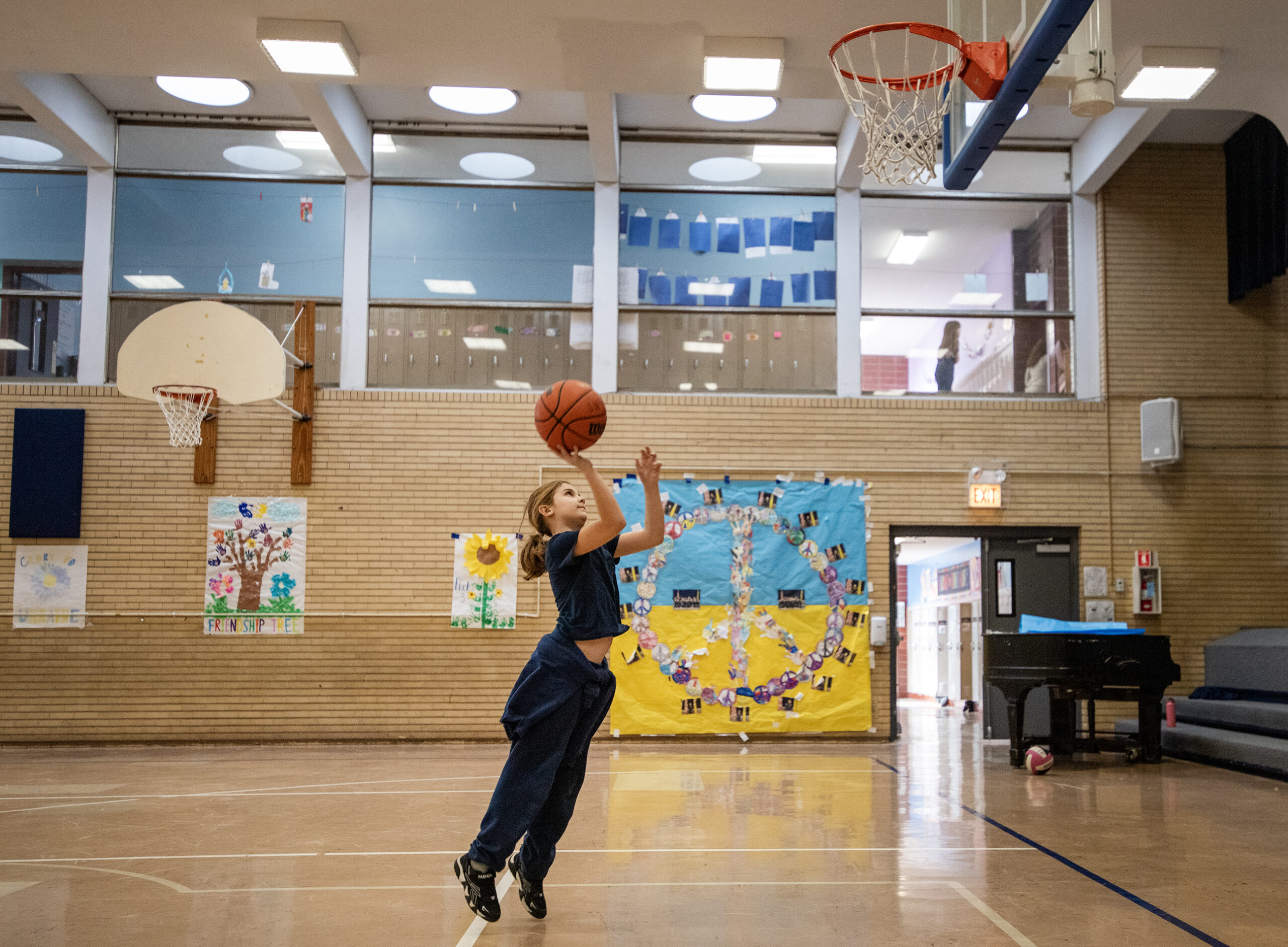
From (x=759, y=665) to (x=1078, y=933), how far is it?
23.0ft

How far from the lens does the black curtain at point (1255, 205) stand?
416 inches

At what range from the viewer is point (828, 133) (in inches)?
458

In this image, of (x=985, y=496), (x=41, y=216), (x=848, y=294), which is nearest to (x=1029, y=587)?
(x=985, y=496)

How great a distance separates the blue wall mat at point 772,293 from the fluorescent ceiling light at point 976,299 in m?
1.90

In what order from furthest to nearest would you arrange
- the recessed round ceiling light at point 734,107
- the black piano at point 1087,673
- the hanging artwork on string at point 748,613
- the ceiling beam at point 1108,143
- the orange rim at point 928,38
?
the recessed round ceiling light at point 734,107 → the hanging artwork on string at point 748,613 → the ceiling beam at point 1108,143 → the black piano at point 1087,673 → the orange rim at point 928,38

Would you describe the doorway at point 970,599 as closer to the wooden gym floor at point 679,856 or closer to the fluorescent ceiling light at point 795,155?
the wooden gym floor at point 679,856

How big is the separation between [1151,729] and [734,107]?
7.43m

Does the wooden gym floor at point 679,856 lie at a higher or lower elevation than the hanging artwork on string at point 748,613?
lower

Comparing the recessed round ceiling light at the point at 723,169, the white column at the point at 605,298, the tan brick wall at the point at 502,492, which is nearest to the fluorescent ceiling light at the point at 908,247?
the tan brick wall at the point at 502,492

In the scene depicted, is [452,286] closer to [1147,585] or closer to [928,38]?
[928,38]

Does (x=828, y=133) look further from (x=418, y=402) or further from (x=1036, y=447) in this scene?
(x=418, y=402)

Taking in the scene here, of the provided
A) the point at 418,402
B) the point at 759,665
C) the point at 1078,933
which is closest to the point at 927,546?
the point at 759,665

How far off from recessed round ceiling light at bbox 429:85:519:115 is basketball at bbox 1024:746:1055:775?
8.12 m

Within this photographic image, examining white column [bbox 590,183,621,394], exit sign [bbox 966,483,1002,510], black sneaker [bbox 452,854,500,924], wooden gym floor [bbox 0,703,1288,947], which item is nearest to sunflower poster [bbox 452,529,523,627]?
white column [bbox 590,183,621,394]
